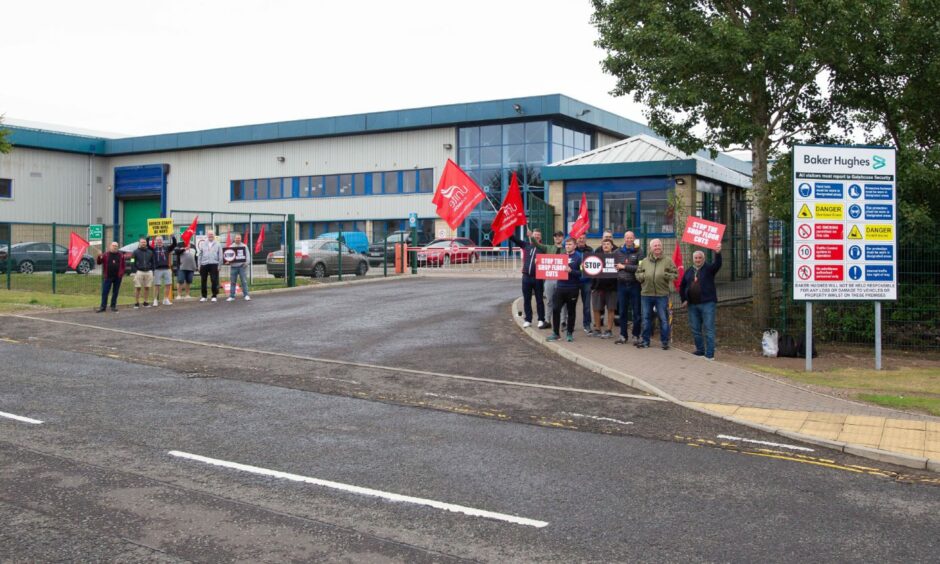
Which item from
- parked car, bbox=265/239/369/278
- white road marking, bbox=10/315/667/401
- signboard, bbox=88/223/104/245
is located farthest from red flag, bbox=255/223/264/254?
white road marking, bbox=10/315/667/401

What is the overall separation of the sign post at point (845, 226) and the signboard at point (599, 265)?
3163 millimetres

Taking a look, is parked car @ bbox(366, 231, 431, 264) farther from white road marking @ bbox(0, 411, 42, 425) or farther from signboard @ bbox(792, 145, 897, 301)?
white road marking @ bbox(0, 411, 42, 425)

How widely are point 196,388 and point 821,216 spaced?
9.32 meters

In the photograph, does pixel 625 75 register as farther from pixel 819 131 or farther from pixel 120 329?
pixel 120 329

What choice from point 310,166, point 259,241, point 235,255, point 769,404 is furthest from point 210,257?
point 310,166

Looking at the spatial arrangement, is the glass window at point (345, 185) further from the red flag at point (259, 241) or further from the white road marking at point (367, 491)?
the white road marking at point (367, 491)

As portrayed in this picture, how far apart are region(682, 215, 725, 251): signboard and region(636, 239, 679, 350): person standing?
0.53 meters

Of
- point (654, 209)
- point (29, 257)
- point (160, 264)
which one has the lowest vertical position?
point (160, 264)

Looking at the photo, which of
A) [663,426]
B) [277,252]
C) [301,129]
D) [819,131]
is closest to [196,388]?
[663,426]

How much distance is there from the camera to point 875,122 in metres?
16.2

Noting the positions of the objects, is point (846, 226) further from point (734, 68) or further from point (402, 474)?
point (402, 474)

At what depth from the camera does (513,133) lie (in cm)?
4250

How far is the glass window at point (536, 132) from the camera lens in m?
41.4

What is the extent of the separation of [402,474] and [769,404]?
5011 millimetres
